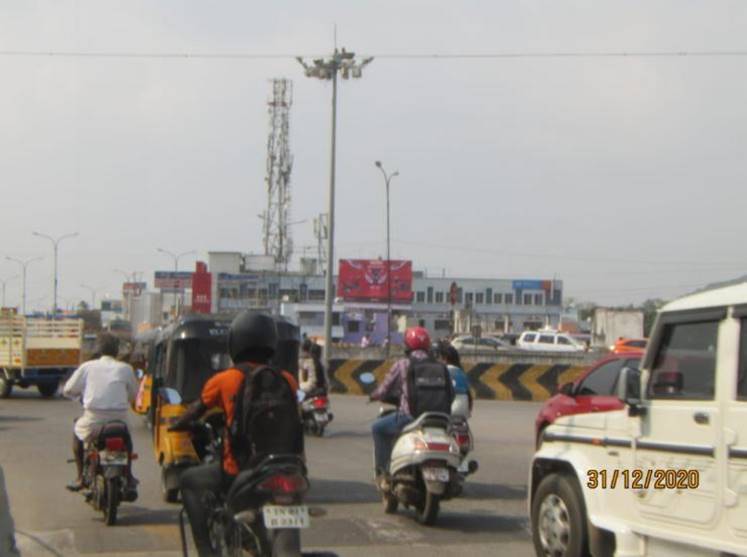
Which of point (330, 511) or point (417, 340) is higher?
point (417, 340)

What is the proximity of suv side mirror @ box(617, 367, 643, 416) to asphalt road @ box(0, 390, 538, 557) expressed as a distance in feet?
8.14

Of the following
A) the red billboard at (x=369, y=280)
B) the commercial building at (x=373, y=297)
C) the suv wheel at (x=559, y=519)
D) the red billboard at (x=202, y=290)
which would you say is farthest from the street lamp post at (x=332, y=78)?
the red billboard at (x=369, y=280)

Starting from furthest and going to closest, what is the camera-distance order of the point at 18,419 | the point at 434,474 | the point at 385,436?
the point at 18,419
the point at 385,436
the point at 434,474

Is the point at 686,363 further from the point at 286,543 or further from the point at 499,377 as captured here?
the point at 499,377

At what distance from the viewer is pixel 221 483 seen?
6.04 metres

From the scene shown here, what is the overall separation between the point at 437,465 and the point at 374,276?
80881 millimetres

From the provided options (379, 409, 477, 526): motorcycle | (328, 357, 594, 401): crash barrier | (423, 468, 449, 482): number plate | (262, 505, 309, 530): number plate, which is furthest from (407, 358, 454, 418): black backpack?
(328, 357, 594, 401): crash barrier

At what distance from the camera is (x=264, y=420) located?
588 cm

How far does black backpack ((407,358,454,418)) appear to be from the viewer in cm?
1026

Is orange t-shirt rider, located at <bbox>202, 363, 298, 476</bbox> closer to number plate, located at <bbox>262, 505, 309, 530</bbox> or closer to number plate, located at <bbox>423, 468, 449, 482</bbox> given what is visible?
number plate, located at <bbox>262, 505, 309, 530</bbox>

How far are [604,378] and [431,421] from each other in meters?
3.19

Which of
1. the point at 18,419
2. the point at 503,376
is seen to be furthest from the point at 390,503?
the point at 503,376

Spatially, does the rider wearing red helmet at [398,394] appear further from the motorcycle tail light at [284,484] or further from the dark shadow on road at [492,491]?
the motorcycle tail light at [284,484]
